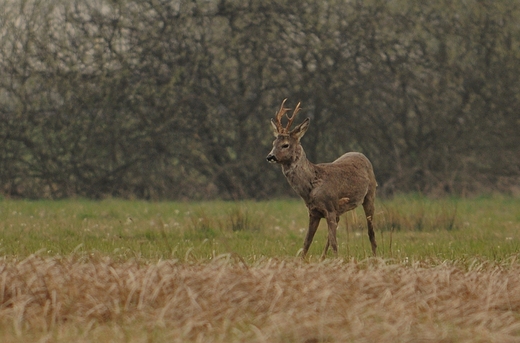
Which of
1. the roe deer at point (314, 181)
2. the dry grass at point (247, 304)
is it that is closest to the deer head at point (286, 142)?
the roe deer at point (314, 181)

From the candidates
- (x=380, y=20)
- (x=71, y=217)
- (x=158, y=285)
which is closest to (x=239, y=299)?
(x=158, y=285)

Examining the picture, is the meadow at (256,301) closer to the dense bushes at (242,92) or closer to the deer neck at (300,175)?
the deer neck at (300,175)

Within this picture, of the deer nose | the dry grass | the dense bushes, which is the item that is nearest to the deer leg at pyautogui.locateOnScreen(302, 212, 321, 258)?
the deer nose

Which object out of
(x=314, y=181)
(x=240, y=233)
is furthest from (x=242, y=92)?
(x=314, y=181)

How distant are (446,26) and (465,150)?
2.96 meters

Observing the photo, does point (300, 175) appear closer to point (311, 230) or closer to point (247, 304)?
point (311, 230)

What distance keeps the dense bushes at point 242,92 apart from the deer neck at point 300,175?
34.1 ft

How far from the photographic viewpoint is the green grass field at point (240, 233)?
8383 millimetres

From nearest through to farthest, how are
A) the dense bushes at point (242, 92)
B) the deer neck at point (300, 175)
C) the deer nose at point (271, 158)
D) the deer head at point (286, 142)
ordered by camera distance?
the deer nose at point (271, 158) < the deer head at point (286, 142) < the deer neck at point (300, 175) < the dense bushes at point (242, 92)

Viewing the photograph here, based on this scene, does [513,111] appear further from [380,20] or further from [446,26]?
[380,20]

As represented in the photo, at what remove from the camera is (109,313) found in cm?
486

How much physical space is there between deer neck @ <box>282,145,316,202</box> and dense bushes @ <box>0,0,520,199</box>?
10.4 meters

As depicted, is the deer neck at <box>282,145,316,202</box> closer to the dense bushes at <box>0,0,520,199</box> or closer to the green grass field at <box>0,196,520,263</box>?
the green grass field at <box>0,196,520,263</box>

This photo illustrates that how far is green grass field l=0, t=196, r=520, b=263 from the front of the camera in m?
8.38
